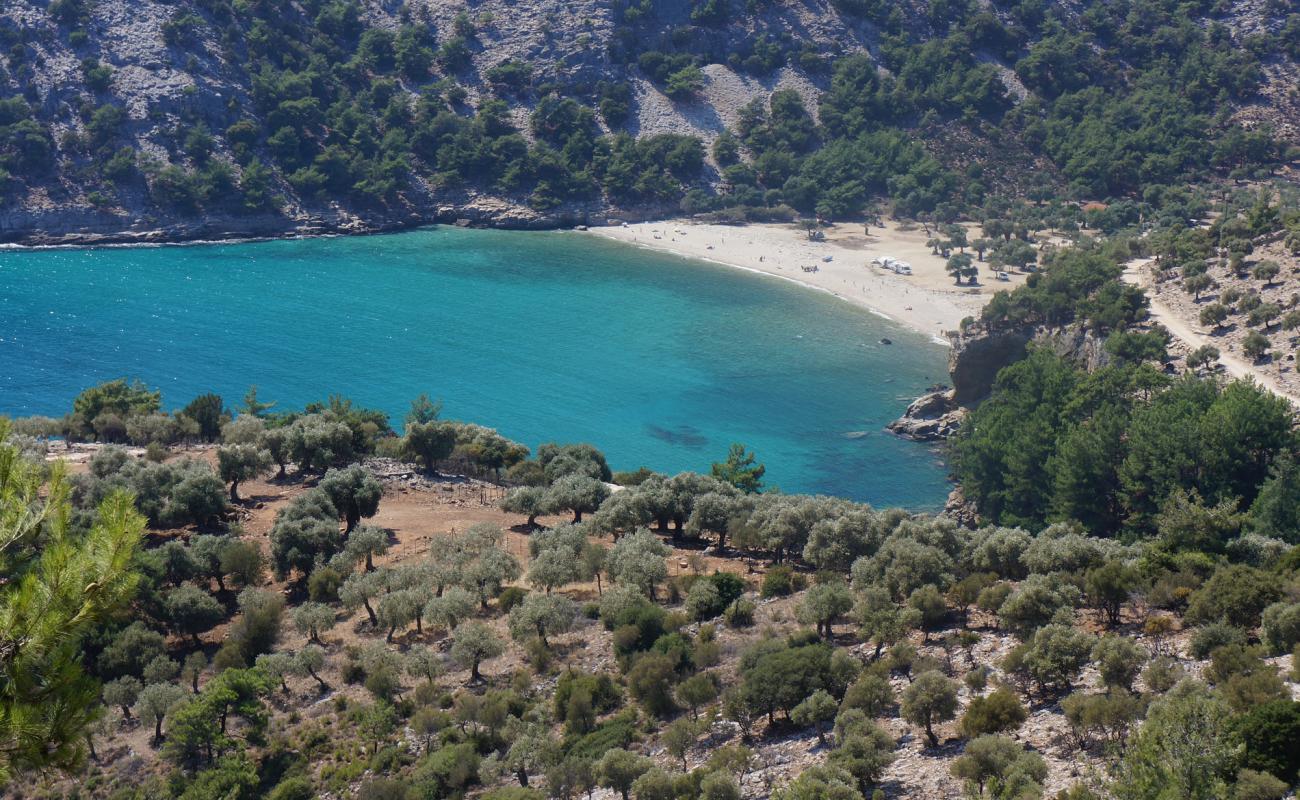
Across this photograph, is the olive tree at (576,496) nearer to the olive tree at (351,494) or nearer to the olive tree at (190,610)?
the olive tree at (351,494)

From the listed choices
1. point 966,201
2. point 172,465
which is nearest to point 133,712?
point 172,465

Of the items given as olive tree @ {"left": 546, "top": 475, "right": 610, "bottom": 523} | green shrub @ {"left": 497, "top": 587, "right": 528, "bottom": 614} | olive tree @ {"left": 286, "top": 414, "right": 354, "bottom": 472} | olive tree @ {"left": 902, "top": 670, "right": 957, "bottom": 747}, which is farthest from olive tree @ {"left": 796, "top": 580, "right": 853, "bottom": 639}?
olive tree @ {"left": 286, "top": 414, "right": 354, "bottom": 472}

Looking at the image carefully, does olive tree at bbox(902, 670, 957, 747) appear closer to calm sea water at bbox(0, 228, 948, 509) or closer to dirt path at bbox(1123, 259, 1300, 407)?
dirt path at bbox(1123, 259, 1300, 407)

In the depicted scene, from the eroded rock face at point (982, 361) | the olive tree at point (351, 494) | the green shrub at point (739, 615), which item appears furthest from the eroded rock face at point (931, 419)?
the green shrub at point (739, 615)

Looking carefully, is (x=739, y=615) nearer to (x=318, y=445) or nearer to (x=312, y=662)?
(x=312, y=662)

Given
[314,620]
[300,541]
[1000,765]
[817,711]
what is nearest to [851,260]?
[300,541]
